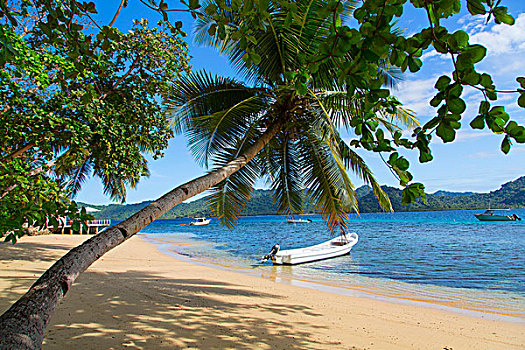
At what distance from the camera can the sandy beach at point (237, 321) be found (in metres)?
3.88

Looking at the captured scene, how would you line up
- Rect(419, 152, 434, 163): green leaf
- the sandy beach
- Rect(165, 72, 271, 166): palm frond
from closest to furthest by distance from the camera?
Rect(419, 152, 434, 163): green leaf < the sandy beach < Rect(165, 72, 271, 166): palm frond

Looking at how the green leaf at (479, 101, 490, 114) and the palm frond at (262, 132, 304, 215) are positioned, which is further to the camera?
the palm frond at (262, 132, 304, 215)

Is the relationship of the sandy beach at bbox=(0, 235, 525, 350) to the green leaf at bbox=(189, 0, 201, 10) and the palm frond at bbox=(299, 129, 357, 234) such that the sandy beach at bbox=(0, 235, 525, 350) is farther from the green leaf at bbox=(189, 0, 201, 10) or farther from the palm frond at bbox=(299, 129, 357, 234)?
the green leaf at bbox=(189, 0, 201, 10)

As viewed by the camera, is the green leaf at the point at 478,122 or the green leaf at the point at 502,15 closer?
the green leaf at the point at 502,15

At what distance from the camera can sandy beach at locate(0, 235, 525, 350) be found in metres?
3.88

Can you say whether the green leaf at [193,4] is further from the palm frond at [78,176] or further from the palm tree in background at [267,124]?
the palm frond at [78,176]

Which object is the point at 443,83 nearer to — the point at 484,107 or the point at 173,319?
the point at 484,107

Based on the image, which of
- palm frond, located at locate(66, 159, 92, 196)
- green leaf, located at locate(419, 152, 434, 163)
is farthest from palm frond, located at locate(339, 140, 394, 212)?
palm frond, located at locate(66, 159, 92, 196)

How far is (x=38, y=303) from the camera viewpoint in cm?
→ 167

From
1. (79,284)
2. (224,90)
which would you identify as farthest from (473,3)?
(79,284)

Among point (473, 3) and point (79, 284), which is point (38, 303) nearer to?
point (473, 3)

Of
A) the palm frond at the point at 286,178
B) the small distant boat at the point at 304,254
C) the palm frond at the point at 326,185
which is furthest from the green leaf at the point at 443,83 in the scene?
the small distant boat at the point at 304,254

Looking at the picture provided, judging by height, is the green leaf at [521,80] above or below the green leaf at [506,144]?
above

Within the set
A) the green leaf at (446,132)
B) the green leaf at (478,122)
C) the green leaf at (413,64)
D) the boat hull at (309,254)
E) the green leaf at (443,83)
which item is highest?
the green leaf at (413,64)
